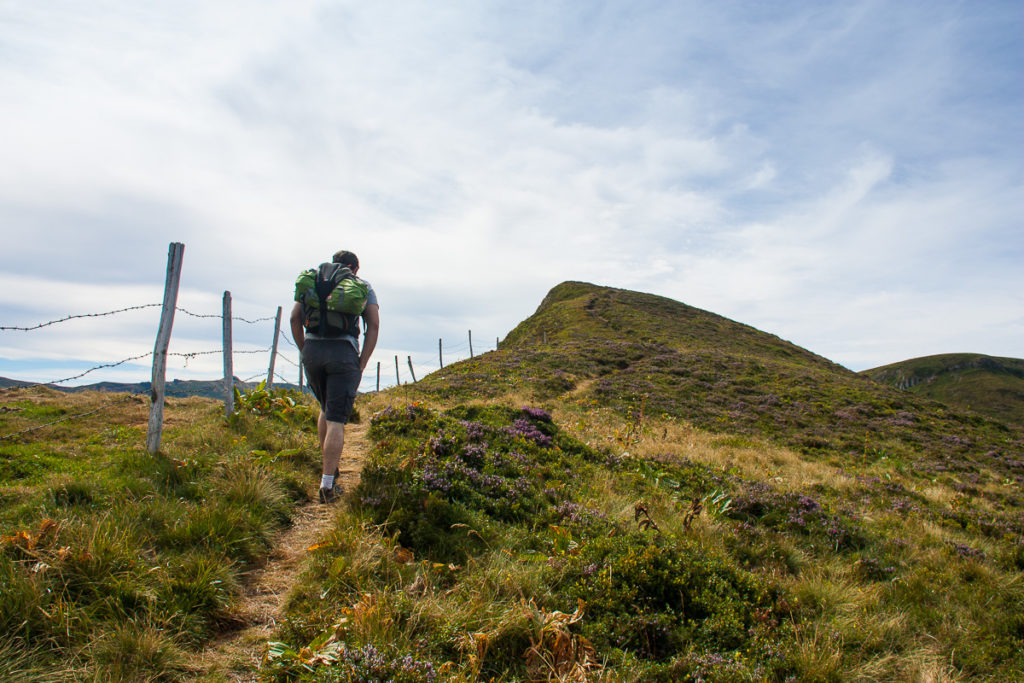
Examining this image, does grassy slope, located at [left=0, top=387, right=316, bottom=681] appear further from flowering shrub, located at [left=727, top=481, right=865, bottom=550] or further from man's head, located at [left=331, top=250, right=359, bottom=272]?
flowering shrub, located at [left=727, top=481, right=865, bottom=550]

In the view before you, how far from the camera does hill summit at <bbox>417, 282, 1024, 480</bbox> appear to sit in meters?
20.5

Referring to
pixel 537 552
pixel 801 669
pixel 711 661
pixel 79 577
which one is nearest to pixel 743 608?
pixel 801 669

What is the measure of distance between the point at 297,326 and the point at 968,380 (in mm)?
174750

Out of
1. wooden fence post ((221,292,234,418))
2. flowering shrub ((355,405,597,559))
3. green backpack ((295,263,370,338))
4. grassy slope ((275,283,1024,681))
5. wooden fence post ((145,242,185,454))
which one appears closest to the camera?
grassy slope ((275,283,1024,681))

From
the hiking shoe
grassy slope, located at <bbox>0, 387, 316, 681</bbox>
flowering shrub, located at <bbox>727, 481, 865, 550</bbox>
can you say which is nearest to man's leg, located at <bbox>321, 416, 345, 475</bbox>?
the hiking shoe

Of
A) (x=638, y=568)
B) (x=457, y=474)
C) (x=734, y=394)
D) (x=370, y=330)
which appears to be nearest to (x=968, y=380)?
(x=734, y=394)

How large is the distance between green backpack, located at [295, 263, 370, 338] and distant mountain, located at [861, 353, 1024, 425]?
131145 mm

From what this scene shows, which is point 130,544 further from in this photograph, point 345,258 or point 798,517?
point 798,517

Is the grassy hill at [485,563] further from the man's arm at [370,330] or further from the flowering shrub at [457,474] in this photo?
the man's arm at [370,330]

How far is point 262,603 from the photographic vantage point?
3.76 metres

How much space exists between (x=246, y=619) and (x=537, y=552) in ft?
8.39

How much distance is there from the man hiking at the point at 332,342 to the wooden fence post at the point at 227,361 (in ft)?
16.3

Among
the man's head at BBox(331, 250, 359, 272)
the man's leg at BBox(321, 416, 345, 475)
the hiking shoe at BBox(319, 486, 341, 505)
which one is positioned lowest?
the hiking shoe at BBox(319, 486, 341, 505)

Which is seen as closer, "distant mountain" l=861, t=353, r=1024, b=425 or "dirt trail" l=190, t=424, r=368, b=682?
"dirt trail" l=190, t=424, r=368, b=682
